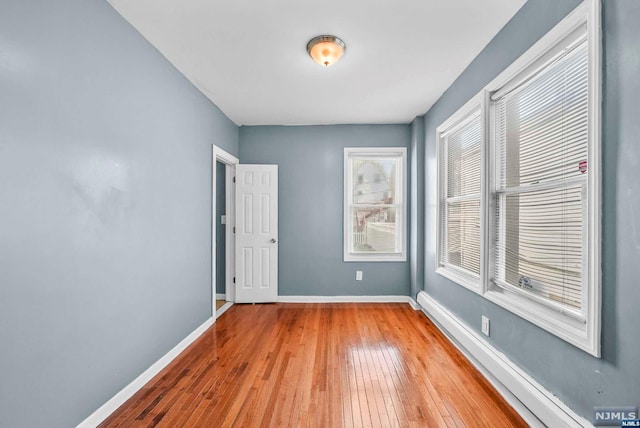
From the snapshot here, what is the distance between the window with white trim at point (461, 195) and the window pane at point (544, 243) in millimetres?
312

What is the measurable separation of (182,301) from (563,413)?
9.58 ft

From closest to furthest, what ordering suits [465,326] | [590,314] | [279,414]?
[590,314]
[279,414]
[465,326]

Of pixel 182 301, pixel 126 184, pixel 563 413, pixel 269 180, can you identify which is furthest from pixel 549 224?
pixel 269 180

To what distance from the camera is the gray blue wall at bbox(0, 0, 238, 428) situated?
135 centimetres

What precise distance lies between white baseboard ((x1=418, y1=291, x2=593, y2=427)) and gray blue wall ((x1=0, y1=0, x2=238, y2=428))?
2.61 meters

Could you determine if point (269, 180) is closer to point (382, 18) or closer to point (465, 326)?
point (382, 18)

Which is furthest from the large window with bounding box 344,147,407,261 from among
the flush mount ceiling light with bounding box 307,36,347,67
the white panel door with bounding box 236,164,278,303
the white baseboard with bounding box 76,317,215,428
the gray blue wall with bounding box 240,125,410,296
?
the white baseboard with bounding box 76,317,215,428

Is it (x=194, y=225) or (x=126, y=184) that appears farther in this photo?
(x=194, y=225)

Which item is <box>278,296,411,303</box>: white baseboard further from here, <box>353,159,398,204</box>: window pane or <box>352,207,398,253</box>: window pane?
<box>353,159,398,204</box>: window pane

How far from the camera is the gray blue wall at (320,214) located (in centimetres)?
435

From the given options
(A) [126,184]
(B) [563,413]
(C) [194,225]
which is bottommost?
(B) [563,413]

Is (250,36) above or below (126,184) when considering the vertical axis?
above

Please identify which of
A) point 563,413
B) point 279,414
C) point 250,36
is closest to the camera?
point 563,413

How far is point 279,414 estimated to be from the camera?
6.18 feet
